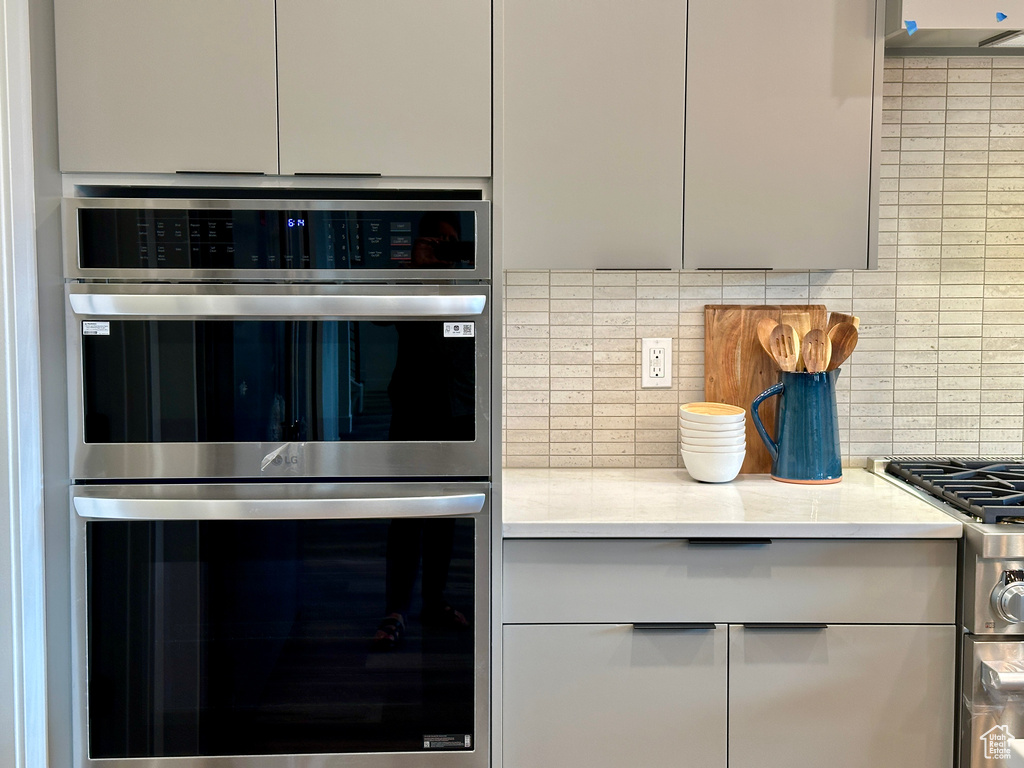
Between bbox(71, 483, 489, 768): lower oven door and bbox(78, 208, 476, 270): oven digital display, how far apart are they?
437 millimetres

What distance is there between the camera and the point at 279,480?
65.5 inches

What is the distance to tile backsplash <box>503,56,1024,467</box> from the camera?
2221mm

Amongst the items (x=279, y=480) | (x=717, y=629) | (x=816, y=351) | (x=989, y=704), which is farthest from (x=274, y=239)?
(x=989, y=704)

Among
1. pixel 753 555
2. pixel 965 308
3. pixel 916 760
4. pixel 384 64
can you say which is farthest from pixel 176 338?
pixel 965 308

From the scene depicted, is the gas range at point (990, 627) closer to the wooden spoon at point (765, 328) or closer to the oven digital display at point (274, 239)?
the wooden spoon at point (765, 328)

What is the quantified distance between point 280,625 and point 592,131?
1238 mm

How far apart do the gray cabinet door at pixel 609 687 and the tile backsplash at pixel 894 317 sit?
64 centimetres

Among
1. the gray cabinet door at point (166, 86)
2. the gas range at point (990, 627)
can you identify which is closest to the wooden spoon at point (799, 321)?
the gas range at point (990, 627)

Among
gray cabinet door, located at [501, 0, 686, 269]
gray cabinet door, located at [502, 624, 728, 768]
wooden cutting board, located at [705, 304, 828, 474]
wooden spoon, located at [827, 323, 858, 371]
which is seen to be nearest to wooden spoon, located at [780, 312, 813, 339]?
wooden cutting board, located at [705, 304, 828, 474]

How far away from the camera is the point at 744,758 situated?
175 cm

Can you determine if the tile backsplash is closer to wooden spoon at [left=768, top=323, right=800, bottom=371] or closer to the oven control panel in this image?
wooden spoon at [left=768, top=323, right=800, bottom=371]

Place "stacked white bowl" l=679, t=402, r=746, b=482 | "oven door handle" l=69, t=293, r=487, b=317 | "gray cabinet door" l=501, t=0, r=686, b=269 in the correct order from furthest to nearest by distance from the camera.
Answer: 1. "stacked white bowl" l=679, t=402, r=746, b=482
2. "gray cabinet door" l=501, t=0, r=686, b=269
3. "oven door handle" l=69, t=293, r=487, b=317

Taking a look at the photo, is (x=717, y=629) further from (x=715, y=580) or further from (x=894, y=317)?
(x=894, y=317)

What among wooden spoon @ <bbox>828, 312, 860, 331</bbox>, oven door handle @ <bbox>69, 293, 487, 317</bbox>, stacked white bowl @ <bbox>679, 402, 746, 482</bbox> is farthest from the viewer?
wooden spoon @ <bbox>828, 312, 860, 331</bbox>
